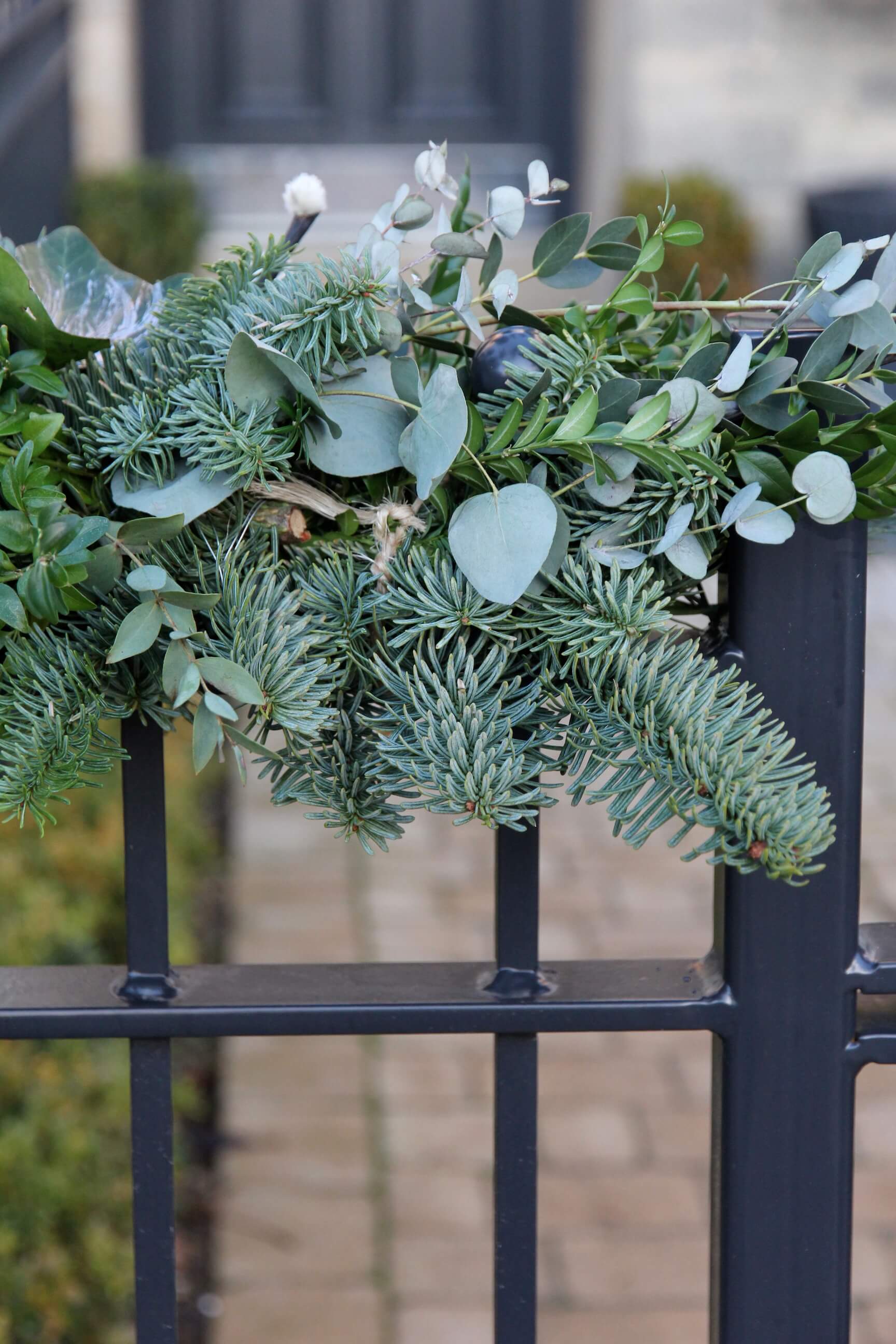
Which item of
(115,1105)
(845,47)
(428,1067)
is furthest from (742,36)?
(115,1105)

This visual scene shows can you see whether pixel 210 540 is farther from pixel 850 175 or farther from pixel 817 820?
pixel 850 175

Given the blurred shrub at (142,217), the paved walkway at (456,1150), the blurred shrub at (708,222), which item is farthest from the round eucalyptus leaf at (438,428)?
the blurred shrub at (142,217)

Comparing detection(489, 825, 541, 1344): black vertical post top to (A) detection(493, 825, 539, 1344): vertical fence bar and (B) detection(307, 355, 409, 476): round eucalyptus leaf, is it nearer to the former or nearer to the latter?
(A) detection(493, 825, 539, 1344): vertical fence bar

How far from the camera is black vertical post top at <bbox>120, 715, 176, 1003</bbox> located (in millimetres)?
761

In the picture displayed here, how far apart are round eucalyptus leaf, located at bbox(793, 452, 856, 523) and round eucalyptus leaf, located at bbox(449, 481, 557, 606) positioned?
12 cm

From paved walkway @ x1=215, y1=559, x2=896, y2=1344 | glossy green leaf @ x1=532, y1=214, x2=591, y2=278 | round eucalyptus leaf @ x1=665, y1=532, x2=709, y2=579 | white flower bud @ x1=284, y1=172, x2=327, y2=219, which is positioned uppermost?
white flower bud @ x1=284, y1=172, x2=327, y2=219

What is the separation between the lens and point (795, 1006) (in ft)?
2.58

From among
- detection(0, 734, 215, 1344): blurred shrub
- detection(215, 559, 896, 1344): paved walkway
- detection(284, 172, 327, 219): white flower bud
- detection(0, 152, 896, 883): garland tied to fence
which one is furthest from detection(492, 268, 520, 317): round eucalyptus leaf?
detection(215, 559, 896, 1344): paved walkway

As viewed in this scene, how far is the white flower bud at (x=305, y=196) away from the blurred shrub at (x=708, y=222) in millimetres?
5148

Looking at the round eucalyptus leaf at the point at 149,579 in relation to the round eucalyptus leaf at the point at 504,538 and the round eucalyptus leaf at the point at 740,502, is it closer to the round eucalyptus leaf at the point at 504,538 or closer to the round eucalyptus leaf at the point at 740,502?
the round eucalyptus leaf at the point at 504,538

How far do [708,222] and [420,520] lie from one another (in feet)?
18.3

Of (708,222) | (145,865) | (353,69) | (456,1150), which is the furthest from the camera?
(353,69)

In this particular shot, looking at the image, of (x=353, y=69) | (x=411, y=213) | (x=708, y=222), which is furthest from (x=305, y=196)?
(x=353, y=69)

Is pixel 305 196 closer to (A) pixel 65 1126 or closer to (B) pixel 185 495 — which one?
(B) pixel 185 495
